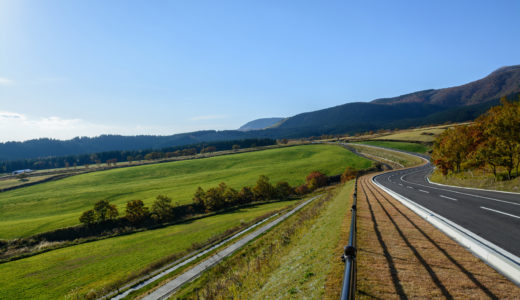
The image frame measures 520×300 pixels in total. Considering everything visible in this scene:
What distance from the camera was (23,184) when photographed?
113125 mm

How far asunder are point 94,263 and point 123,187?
69083 millimetres

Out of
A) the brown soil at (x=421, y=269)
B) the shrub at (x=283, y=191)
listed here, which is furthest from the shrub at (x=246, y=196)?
the brown soil at (x=421, y=269)

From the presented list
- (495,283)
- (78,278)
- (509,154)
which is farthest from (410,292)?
(78,278)

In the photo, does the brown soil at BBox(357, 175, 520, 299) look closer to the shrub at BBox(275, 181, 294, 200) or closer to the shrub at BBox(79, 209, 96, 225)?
the shrub at BBox(275, 181, 294, 200)

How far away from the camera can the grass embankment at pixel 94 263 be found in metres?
29.4

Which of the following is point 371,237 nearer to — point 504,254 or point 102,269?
point 504,254

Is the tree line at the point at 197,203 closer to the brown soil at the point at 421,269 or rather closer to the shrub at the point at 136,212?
the shrub at the point at 136,212

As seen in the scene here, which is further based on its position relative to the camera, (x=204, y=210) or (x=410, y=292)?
(x=204, y=210)

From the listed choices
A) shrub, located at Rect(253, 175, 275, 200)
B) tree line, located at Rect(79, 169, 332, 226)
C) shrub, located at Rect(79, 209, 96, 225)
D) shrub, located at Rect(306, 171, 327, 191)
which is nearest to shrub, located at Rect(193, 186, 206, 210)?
tree line, located at Rect(79, 169, 332, 226)

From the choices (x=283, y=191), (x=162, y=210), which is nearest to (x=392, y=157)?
(x=283, y=191)

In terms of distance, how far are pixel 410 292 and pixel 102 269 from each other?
40.7 metres

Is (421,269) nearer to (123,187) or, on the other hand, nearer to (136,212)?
(136,212)

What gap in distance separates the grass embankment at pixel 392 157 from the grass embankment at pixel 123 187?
30.6ft

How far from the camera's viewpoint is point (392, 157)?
315ft
